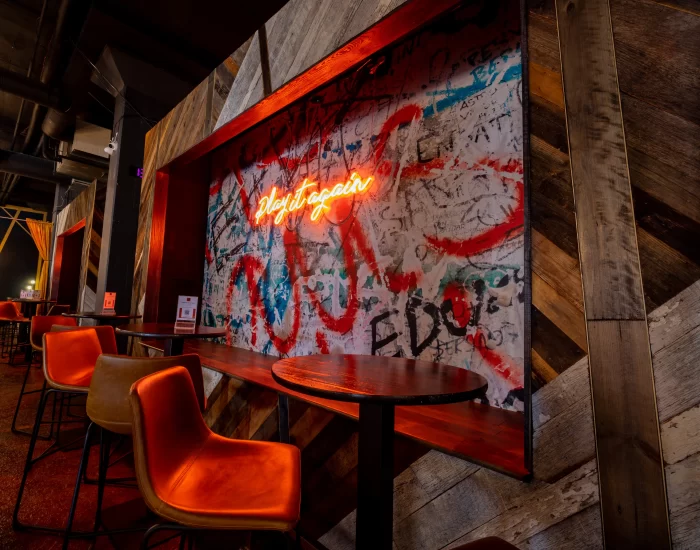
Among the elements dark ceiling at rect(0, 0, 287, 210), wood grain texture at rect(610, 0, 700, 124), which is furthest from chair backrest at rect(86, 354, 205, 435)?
dark ceiling at rect(0, 0, 287, 210)

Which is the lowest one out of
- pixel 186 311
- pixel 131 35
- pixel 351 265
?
pixel 186 311

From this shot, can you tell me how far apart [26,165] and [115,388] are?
416 inches

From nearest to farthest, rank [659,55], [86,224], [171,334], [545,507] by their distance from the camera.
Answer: [659,55]
[545,507]
[171,334]
[86,224]

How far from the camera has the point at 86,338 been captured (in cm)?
280

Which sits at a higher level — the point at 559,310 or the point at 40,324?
the point at 559,310

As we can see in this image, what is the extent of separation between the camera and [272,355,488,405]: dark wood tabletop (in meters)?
1.08

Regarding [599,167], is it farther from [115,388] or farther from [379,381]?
[115,388]

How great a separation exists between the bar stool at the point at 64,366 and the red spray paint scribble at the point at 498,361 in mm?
2459

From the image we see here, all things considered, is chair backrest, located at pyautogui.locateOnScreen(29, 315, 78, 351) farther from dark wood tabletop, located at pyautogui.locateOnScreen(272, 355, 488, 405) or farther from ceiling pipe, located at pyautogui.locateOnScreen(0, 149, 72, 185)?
ceiling pipe, located at pyautogui.locateOnScreen(0, 149, 72, 185)

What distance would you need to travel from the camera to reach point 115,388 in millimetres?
1877

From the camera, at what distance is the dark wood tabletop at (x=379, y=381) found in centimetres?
108

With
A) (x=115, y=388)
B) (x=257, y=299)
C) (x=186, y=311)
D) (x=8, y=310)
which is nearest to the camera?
(x=115, y=388)

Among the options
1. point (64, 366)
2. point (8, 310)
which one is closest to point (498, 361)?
point (64, 366)

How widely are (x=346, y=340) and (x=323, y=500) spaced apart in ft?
4.32
